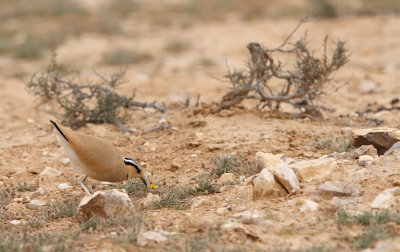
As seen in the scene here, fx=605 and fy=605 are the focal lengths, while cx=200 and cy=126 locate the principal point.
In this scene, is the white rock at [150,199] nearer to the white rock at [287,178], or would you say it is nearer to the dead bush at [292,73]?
the white rock at [287,178]

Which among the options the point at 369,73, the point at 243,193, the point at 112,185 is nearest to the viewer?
the point at 243,193

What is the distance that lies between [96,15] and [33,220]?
47.5 ft

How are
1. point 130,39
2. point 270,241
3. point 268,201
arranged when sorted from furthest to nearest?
point 130,39 < point 268,201 < point 270,241

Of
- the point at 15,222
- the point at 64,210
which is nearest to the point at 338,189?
the point at 64,210

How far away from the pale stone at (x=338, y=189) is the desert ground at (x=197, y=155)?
28 millimetres

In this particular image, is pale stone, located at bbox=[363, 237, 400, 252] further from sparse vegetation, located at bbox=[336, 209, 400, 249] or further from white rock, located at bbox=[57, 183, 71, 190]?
white rock, located at bbox=[57, 183, 71, 190]

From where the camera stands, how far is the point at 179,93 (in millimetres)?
8719

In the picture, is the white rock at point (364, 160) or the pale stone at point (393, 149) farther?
the pale stone at point (393, 149)

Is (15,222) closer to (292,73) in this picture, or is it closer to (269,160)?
(269,160)

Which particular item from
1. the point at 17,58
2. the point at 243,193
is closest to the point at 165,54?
the point at 17,58

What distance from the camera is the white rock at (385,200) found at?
3945 millimetres

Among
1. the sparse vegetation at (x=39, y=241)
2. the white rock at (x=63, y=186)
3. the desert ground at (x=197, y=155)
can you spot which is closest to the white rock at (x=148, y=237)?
the desert ground at (x=197, y=155)

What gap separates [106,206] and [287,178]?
130 cm

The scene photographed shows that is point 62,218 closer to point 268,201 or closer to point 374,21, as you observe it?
point 268,201
